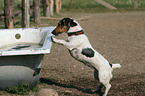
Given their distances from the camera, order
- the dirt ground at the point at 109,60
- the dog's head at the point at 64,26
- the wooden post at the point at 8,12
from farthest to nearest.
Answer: the wooden post at the point at 8,12, the dirt ground at the point at 109,60, the dog's head at the point at 64,26

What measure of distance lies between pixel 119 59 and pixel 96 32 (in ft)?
13.4

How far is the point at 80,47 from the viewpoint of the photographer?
13.2ft

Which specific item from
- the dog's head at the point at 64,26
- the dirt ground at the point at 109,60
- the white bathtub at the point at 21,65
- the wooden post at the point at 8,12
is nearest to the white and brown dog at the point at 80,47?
the dog's head at the point at 64,26

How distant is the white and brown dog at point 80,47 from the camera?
155 inches

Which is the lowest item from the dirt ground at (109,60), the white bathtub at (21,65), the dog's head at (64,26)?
the dirt ground at (109,60)

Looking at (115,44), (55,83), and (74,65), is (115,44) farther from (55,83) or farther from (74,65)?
(55,83)

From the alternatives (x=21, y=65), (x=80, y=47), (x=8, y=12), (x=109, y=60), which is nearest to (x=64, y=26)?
(x=80, y=47)

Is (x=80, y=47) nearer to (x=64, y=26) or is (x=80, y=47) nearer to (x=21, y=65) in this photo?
(x=64, y=26)

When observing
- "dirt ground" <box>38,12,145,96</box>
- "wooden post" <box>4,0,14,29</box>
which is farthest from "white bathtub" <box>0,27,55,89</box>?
"wooden post" <box>4,0,14,29</box>

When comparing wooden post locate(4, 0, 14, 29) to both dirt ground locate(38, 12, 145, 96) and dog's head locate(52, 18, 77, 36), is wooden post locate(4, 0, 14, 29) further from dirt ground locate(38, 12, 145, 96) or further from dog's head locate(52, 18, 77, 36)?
dog's head locate(52, 18, 77, 36)

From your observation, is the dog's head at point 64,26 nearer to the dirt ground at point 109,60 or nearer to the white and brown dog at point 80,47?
the white and brown dog at point 80,47

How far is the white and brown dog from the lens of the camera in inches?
155

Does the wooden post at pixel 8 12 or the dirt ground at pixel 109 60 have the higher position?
the wooden post at pixel 8 12

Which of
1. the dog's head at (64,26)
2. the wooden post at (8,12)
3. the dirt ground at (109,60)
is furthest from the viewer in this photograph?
the wooden post at (8,12)
